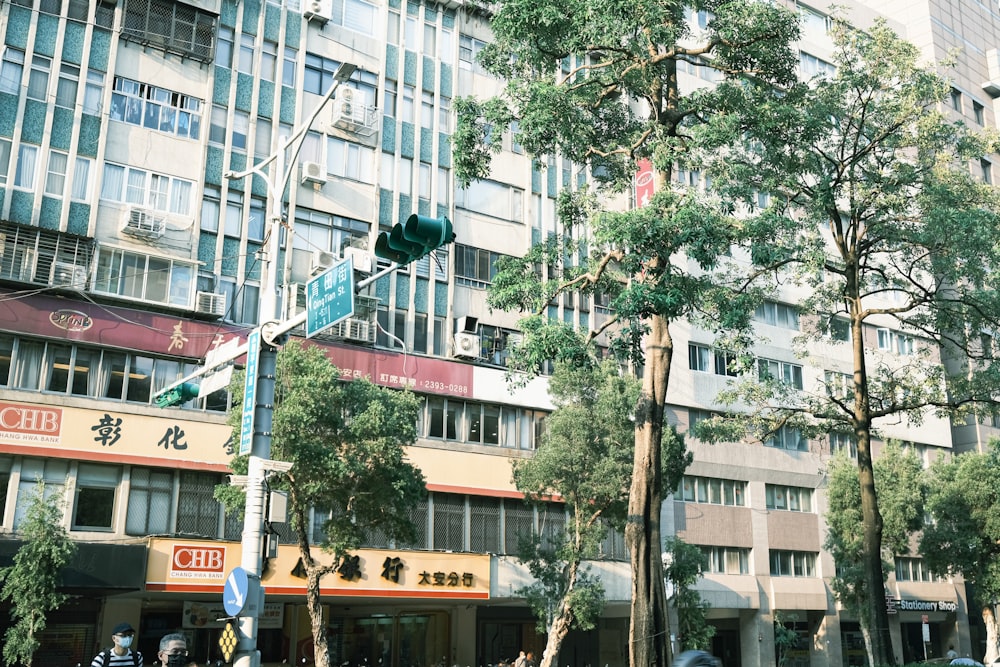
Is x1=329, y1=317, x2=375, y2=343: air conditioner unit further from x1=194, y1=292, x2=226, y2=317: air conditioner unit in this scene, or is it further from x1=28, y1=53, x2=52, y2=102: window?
x1=28, y1=53, x2=52, y2=102: window

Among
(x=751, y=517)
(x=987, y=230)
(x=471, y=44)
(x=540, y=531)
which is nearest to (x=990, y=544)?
(x=751, y=517)

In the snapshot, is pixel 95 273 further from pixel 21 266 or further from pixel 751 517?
pixel 751 517

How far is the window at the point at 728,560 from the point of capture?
37844 millimetres

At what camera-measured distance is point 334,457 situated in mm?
21078

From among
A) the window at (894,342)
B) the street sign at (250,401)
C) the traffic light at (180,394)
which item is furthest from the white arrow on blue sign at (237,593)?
the window at (894,342)

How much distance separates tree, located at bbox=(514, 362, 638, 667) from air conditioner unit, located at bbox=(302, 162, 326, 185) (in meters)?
9.52

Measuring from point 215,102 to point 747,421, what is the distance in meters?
17.8

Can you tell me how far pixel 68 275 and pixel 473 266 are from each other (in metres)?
13.2

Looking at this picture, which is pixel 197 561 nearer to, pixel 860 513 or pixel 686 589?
pixel 686 589

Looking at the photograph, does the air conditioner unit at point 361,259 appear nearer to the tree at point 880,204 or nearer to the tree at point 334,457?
the tree at point 334,457

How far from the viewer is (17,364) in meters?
24.3

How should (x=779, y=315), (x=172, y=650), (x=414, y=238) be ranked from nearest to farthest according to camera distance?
(x=172, y=650) < (x=414, y=238) < (x=779, y=315)

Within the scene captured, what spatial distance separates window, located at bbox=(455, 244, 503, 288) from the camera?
3288cm

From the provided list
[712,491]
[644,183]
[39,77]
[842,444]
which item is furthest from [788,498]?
[39,77]
